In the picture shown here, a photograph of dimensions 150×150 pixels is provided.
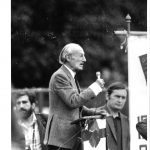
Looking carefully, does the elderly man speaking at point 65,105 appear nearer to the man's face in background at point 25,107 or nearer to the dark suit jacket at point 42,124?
the dark suit jacket at point 42,124

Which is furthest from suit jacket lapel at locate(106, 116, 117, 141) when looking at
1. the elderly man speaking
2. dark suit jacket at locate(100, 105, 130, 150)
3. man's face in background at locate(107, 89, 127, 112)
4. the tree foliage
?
the tree foliage

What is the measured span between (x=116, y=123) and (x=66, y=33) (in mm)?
1357

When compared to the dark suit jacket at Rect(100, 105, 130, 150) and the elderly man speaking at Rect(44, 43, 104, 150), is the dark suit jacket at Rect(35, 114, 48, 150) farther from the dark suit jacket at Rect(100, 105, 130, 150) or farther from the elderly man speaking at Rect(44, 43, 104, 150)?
the dark suit jacket at Rect(100, 105, 130, 150)

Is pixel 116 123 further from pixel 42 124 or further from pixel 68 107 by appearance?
pixel 68 107

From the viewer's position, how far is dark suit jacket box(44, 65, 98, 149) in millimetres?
4266

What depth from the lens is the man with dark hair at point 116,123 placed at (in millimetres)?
4652

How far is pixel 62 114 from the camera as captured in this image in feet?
14.1

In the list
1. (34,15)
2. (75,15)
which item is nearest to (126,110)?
(75,15)

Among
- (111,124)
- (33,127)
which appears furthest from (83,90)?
(33,127)

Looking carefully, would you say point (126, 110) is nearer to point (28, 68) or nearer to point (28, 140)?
point (28, 68)

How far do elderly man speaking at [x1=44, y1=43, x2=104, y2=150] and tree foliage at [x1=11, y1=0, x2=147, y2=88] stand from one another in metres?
0.40

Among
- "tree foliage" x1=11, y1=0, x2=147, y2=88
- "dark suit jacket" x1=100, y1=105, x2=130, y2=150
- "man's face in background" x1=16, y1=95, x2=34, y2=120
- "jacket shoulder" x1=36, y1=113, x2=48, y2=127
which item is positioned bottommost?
"dark suit jacket" x1=100, y1=105, x2=130, y2=150
